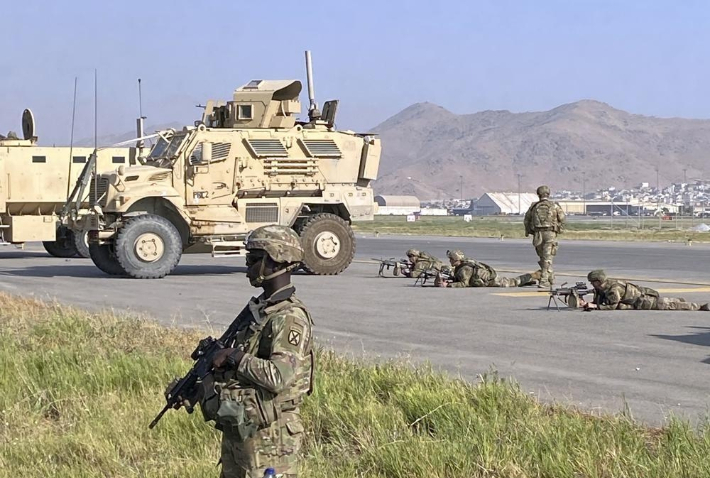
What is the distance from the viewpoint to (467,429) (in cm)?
725

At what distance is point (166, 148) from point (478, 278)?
22.4 ft

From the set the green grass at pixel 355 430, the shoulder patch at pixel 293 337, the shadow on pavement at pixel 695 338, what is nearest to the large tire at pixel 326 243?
the shadow on pavement at pixel 695 338

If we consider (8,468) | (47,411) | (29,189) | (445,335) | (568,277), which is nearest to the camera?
(8,468)

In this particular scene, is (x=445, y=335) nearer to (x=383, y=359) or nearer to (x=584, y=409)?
(x=383, y=359)

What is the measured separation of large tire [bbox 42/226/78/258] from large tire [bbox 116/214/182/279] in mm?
8561

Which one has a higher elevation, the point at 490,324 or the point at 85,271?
the point at 490,324

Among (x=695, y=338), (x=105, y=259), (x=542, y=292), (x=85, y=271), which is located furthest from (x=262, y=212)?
(x=695, y=338)

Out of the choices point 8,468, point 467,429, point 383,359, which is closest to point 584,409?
point 467,429

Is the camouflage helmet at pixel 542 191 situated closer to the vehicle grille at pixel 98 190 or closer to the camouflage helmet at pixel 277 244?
the vehicle grille at pixel 98 190

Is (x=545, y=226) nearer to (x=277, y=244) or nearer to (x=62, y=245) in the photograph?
(x=277, y=244)

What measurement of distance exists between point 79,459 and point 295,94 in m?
17.0

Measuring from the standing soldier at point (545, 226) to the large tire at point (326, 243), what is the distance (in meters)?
4.49

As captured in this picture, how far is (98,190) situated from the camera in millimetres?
22078

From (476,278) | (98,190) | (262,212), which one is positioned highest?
(98,190)
